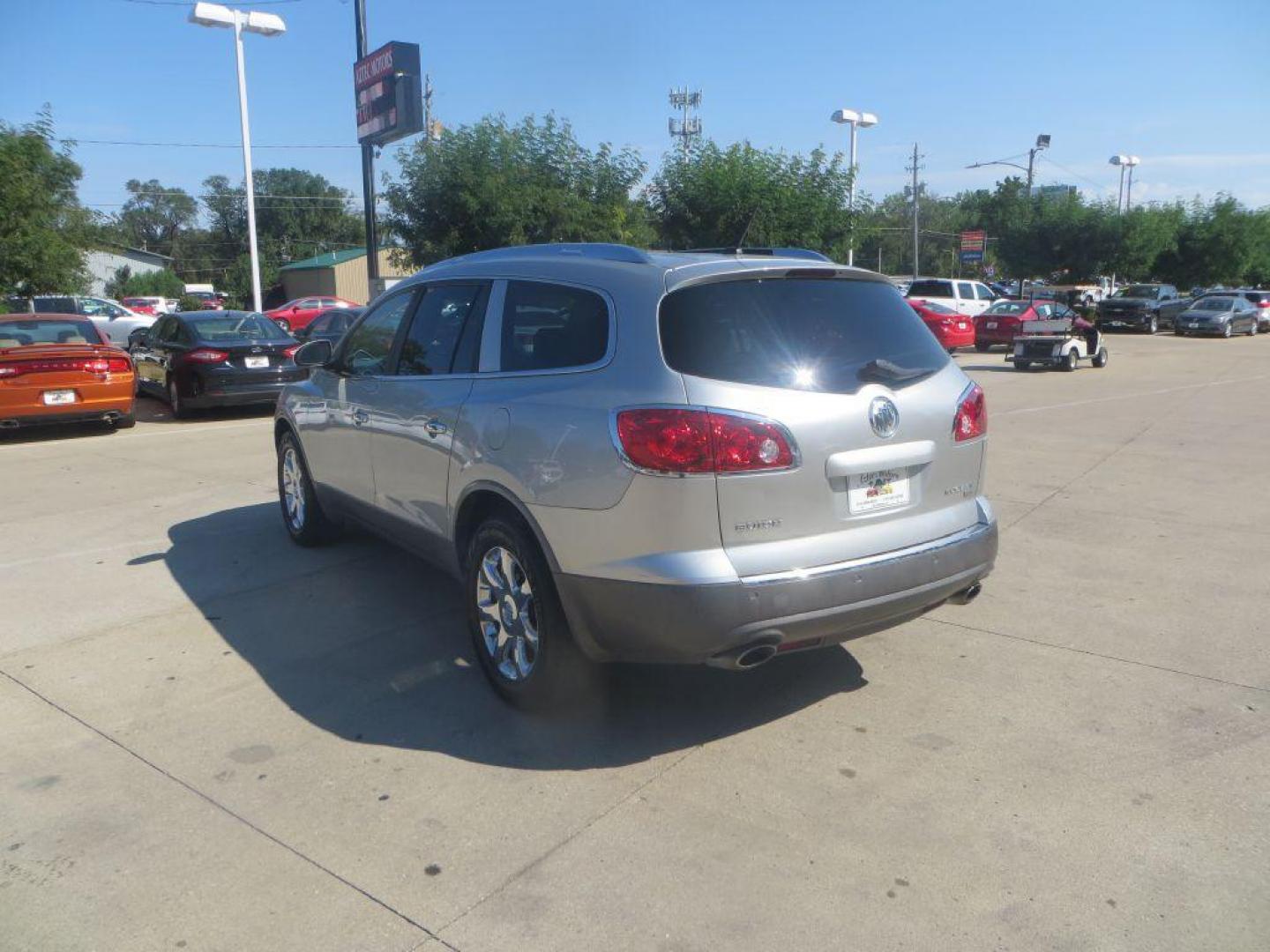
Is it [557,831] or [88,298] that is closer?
[557,831]

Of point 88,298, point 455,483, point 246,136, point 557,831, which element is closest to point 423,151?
point 246,136

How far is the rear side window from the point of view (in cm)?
385

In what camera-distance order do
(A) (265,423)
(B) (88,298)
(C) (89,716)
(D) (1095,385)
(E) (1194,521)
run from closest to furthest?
(C) (89,716) < (E) (1194,521) < (A) (265,423) < (D) (1095,385) < (B) (88,298)

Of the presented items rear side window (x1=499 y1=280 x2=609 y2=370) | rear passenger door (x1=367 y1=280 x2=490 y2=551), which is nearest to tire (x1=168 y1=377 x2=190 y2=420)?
rear passenger door (x1=367 y1=280 x2=490 y2=551)

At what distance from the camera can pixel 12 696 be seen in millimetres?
4418

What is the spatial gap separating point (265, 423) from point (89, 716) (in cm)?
973

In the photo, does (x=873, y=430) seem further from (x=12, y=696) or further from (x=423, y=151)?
(x=423, y=151)

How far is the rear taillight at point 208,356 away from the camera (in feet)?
44.5

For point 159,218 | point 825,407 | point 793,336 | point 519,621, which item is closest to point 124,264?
point 159,218

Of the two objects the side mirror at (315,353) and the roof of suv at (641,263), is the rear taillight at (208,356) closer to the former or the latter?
the side mirror at (315,353)

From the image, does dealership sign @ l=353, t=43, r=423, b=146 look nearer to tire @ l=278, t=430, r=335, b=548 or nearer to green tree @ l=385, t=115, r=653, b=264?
green tree @ l=385, t=115, r=653, b=264

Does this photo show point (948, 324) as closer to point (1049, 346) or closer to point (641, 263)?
point (1049, 346)

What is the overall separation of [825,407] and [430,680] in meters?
2.18

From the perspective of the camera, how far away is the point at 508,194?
2380 cm
